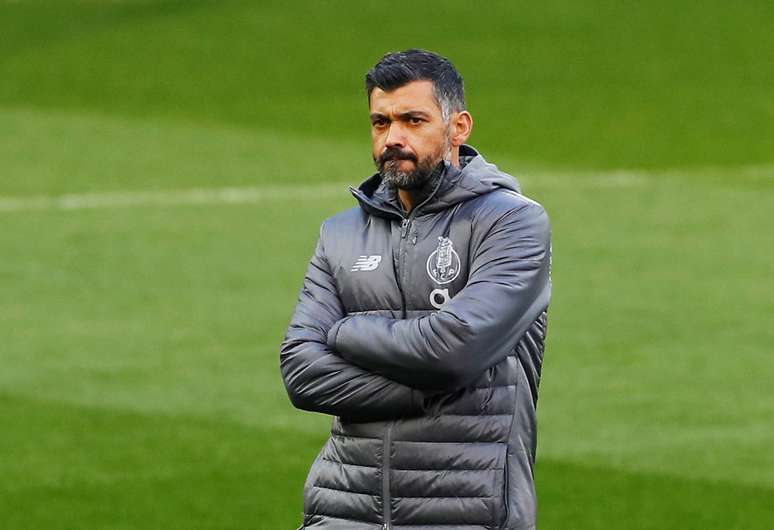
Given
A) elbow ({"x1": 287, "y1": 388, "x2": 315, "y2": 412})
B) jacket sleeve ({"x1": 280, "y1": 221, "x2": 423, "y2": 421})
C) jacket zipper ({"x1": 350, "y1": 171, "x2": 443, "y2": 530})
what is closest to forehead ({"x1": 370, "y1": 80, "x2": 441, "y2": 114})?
jacket zipper ({"x1": 350, "y1": 171, "x2": 443, "y2": 530})

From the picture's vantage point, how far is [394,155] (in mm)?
5039

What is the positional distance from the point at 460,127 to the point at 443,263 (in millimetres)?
349

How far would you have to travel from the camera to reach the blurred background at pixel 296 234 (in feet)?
32.9

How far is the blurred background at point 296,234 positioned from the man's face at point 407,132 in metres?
4.17

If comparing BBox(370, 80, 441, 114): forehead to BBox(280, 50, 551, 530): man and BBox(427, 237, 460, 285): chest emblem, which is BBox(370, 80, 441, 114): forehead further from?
BBox(427, 237, 460, 285): chest emblem

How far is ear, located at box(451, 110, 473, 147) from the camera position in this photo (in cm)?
511

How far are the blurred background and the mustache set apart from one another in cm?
420

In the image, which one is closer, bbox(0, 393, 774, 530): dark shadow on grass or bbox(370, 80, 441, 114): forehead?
bbox(370, 80, 441, 114): forehead
